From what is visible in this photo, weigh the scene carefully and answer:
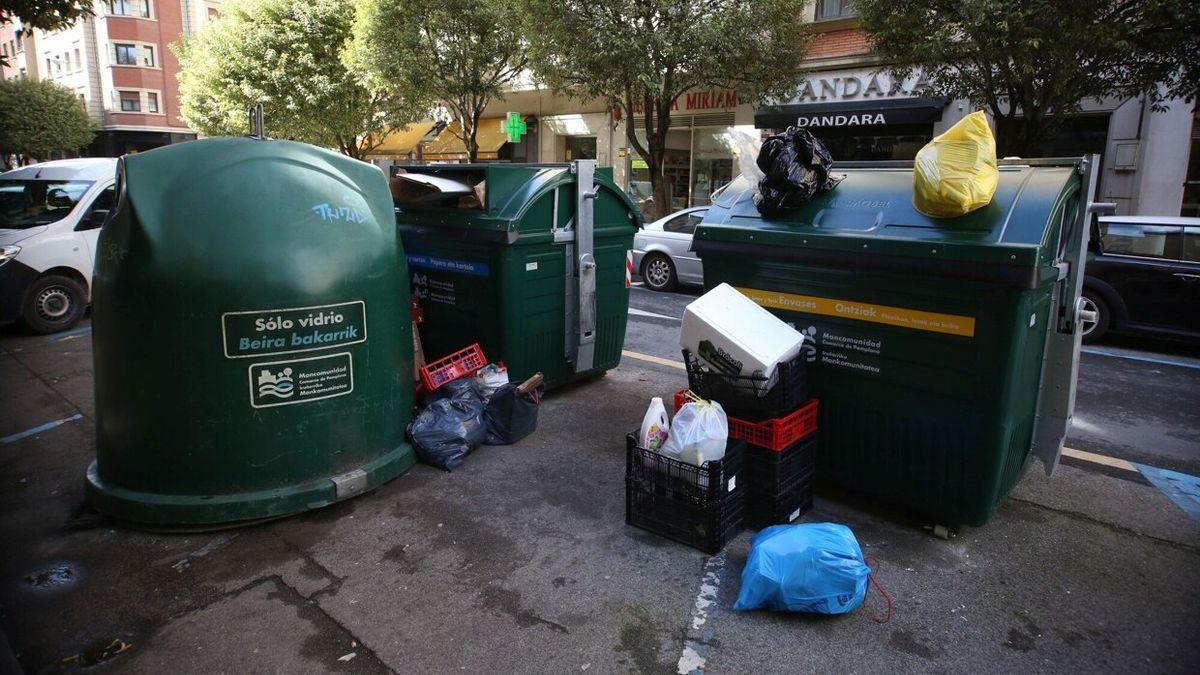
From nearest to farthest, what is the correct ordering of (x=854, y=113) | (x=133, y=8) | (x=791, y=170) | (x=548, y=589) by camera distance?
(x=548, y=589)
(x=791, y=170)
(x=854, y=113)
(x=133, y=8)

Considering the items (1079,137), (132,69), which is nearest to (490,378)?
(1079,137)

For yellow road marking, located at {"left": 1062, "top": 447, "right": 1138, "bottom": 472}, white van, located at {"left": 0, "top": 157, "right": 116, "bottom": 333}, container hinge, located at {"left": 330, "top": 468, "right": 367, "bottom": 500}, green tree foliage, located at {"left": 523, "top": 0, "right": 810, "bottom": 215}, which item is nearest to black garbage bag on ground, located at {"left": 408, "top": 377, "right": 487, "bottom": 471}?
container hinge, located at {"left": 330, "top": 468, "right": 367, "bottom": 500}

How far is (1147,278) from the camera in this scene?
8.34m

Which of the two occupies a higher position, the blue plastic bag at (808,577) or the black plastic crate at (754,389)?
the black plastic crate at (754,389)

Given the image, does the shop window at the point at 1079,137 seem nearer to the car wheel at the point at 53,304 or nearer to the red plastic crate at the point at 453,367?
the red plastic crate at the point at 453,367

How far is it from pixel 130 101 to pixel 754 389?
1979 inches

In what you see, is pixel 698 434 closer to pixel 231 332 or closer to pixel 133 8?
pixel 231 332

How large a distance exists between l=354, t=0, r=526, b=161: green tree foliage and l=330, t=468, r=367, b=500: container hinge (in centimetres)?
1435

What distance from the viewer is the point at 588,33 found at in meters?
14.2

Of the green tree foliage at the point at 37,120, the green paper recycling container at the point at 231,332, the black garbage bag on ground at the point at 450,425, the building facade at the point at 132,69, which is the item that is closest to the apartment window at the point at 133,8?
the building facade at the point at 132,69

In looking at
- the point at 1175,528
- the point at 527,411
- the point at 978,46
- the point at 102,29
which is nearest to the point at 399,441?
the point at 527,411

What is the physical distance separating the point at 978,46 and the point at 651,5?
5989 mm

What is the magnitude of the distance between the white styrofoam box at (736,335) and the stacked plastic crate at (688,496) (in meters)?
0.39

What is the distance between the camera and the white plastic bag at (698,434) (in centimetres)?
336
